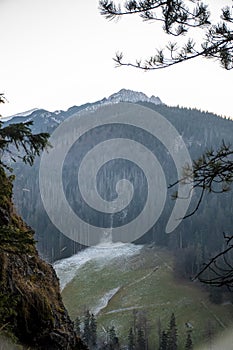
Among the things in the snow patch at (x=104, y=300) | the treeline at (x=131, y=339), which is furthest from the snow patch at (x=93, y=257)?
the treeline at (x=131, y=339)

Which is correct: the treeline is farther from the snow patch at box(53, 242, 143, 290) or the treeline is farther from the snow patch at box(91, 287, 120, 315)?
the snow patch at box(53, 242, 143, 290)

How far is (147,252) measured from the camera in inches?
4914

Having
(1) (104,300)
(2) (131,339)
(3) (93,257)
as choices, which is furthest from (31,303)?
(3) (93,257)

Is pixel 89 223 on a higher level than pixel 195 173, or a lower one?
lower

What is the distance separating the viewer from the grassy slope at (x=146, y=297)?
237 ft

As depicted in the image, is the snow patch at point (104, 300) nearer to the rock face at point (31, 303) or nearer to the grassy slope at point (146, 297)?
the grassy slope at point (146, 297)

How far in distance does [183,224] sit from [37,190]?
84.1m

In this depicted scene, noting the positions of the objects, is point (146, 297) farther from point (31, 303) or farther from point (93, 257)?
point (31, 303)

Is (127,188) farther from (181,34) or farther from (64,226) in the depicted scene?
(181,34)

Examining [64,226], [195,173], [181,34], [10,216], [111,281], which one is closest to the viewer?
[195,173]

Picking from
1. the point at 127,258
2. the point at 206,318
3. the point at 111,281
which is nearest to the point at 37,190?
the point at 127,258

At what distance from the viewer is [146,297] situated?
87.1 metres

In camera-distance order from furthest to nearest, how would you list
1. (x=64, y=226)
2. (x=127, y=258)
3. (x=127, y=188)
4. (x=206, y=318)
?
(x=127, y=188)
(x=64, y=226)
(x=127, y=258)
(x=206, y=318)

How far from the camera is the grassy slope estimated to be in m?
72.1
